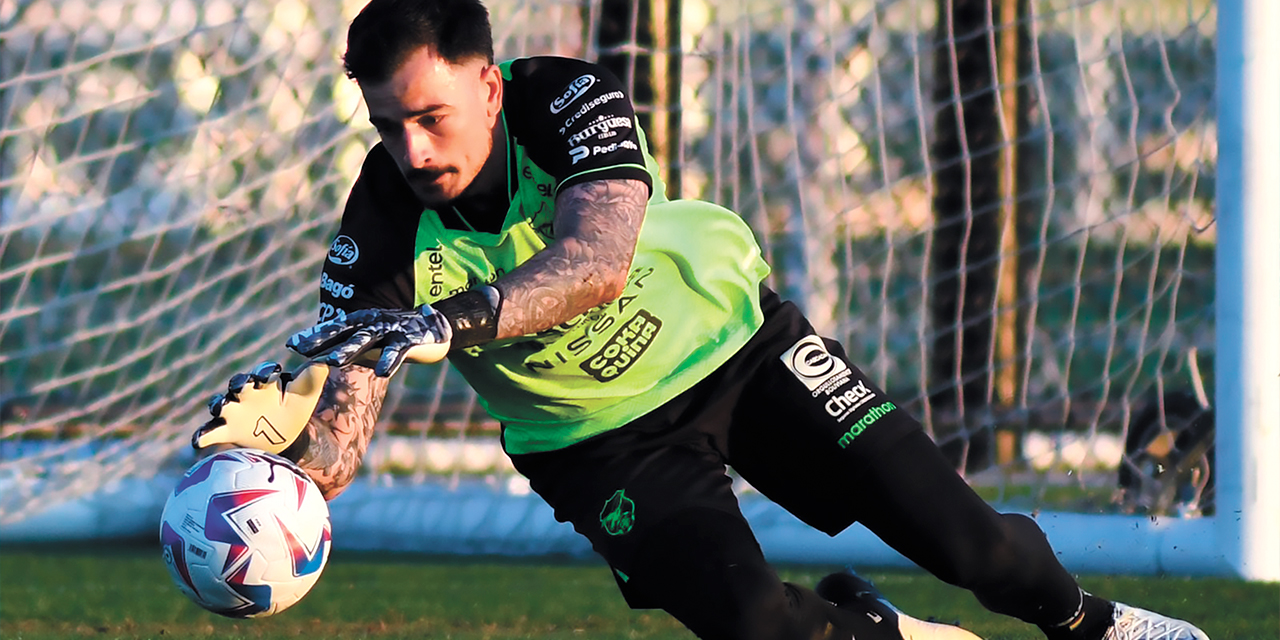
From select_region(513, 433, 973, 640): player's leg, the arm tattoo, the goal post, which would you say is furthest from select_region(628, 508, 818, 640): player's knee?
the goal post

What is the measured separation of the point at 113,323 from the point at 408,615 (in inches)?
96.1

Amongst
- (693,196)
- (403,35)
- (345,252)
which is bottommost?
(693,196)

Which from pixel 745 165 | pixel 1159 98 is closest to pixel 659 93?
pixel 745 165

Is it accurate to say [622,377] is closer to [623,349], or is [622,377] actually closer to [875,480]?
[623,349]

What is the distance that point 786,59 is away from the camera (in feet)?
22.3

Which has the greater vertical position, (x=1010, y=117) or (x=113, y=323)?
(x=1010, y=117)

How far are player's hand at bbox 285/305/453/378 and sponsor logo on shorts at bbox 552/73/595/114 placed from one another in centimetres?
82

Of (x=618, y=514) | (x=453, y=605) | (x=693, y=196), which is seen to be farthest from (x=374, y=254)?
(x=693, y=196)

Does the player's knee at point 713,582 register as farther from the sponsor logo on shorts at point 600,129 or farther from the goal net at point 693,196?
the goal net at point 693,196

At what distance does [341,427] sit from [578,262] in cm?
77

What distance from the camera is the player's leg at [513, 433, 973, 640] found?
3146 mm

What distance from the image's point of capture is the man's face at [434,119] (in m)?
3.11

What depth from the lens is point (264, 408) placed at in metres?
3.18

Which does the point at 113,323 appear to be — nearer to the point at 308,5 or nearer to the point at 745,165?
the point at 308,5
